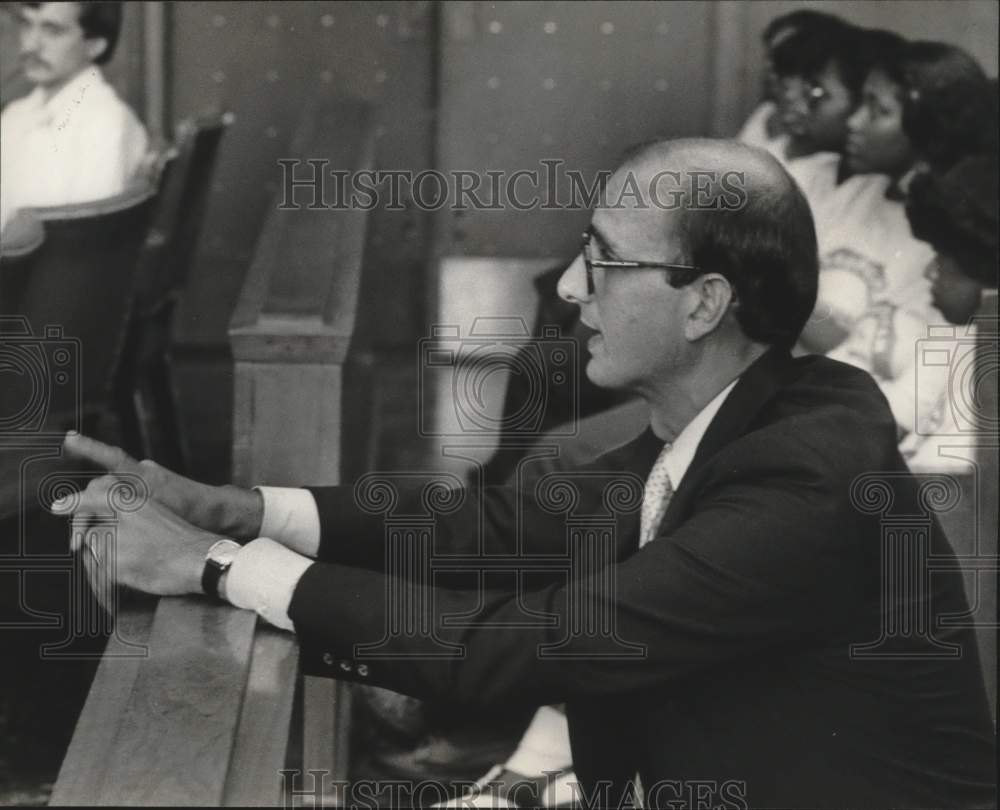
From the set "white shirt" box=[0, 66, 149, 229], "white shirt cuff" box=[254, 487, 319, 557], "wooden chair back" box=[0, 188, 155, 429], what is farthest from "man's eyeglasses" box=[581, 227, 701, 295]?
"white shirt" box=[0, 66, 149, 229]

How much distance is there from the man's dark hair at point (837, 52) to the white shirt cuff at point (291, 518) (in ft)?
10.4

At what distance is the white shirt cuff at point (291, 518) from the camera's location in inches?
86.6

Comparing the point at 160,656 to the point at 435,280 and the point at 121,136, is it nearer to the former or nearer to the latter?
the point at 121,136

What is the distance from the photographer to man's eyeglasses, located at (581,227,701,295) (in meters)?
2.07

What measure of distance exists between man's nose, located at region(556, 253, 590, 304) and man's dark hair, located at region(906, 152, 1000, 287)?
2.19 metres

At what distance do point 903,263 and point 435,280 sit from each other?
7.51 feet

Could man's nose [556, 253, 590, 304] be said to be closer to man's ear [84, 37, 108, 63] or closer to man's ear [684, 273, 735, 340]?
man's ear [684, 273, 735, 340]

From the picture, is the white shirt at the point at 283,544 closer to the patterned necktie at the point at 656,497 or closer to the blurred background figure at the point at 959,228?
the patterned necktie at the point at 656,497

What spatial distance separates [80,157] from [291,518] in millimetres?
2544

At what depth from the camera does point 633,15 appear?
5934 millimetres

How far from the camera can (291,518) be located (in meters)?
2.22

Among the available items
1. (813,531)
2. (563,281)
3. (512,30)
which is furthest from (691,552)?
(512,30)

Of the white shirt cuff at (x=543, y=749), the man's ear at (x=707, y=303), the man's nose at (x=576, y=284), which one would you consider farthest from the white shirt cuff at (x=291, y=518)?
the white shirt cuff at (x=543, y=749)

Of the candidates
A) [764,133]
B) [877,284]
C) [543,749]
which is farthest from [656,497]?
[764,133]
